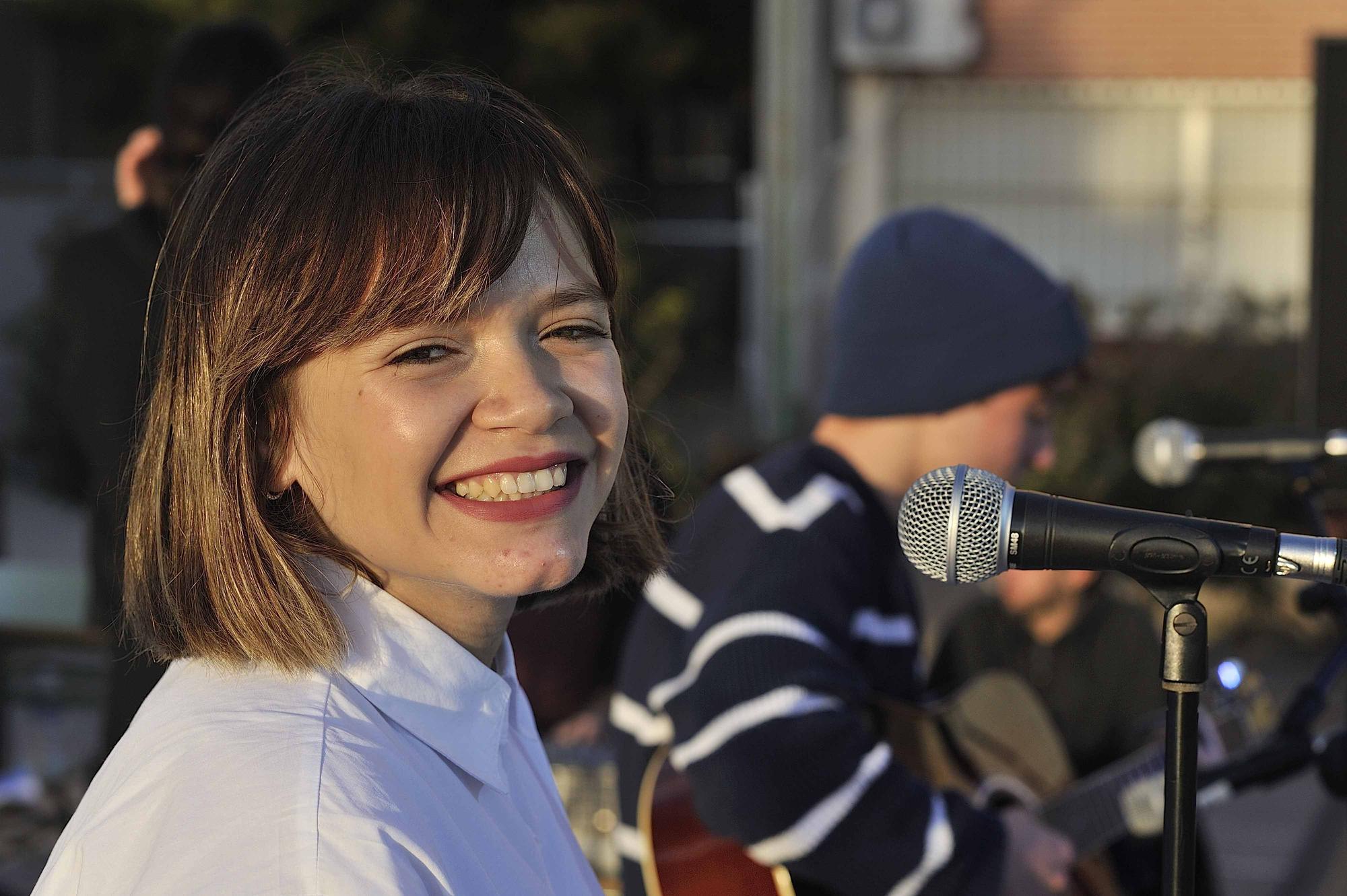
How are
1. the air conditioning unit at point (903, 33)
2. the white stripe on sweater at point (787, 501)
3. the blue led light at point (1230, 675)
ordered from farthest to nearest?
the air conditioning unit at point (903, 33)
the white stripe on sweater at point (787, 501)
the blue led light at point (1230, 675)

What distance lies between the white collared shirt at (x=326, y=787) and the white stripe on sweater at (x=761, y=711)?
2.56ft

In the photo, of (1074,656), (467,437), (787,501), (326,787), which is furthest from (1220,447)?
(326,787)

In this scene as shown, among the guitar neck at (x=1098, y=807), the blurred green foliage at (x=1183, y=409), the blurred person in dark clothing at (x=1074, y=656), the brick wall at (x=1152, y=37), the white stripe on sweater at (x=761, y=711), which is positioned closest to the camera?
the white stripe on sweater at (x=761, y=711)

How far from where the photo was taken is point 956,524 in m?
1.41

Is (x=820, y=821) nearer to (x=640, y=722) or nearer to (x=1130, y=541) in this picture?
(x=640, y=722)

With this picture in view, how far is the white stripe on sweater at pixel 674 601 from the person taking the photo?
7.81 feet

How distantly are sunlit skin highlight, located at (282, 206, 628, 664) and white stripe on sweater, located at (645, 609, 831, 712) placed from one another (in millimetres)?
843

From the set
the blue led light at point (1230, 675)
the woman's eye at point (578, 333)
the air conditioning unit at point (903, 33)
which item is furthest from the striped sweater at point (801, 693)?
the air conditioning unit at point (903, 33)

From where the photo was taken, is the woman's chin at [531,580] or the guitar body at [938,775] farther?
the guitar body at [938,775]

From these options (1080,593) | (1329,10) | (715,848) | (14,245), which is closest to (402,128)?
(715,848)

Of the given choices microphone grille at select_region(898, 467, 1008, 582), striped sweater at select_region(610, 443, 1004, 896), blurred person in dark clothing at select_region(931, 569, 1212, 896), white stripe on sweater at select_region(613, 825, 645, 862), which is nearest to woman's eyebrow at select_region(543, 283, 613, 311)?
microphone grille at select_region(898, 467, 1008, 582)

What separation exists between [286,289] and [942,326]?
60.0 inches

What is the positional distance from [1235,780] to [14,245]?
6290 millimetres

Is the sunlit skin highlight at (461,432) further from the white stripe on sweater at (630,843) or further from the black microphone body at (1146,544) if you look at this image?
the white stripe on sweater at (630,843)
